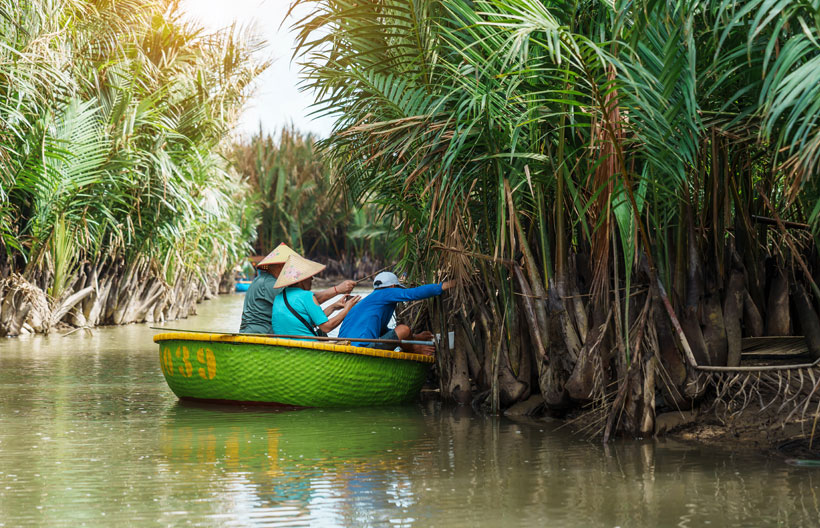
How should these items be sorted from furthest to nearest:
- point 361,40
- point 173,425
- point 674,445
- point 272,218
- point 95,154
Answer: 1. point 272,218
2. point 95,154
3. point 361,40
4. point 173,425
5. point 674,445

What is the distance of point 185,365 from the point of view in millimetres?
7711

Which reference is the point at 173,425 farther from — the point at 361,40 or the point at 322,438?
the point at 361,40

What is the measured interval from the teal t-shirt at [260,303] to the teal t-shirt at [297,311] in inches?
11.7

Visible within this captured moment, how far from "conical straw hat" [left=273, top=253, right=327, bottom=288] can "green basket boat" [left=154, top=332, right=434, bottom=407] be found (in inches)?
29.5

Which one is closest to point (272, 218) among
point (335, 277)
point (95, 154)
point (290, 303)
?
point (335, 277)

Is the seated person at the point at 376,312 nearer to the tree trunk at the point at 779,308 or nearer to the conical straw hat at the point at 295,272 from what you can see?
the conical straw hat at the point at 295,272

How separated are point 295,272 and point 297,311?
0.38 metres

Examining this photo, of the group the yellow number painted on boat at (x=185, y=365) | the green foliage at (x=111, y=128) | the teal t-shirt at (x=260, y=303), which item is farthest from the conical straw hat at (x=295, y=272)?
the green foliage at (x=111, y=128)

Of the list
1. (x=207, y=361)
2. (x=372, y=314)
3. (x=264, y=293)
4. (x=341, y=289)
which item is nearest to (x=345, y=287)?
(x=341, y=289)

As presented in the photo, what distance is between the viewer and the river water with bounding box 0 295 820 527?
428 cm

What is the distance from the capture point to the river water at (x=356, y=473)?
428 centimetres

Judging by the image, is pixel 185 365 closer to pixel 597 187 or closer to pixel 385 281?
pixel 385 281

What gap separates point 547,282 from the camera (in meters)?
6.66

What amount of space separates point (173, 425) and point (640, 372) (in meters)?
3.33
